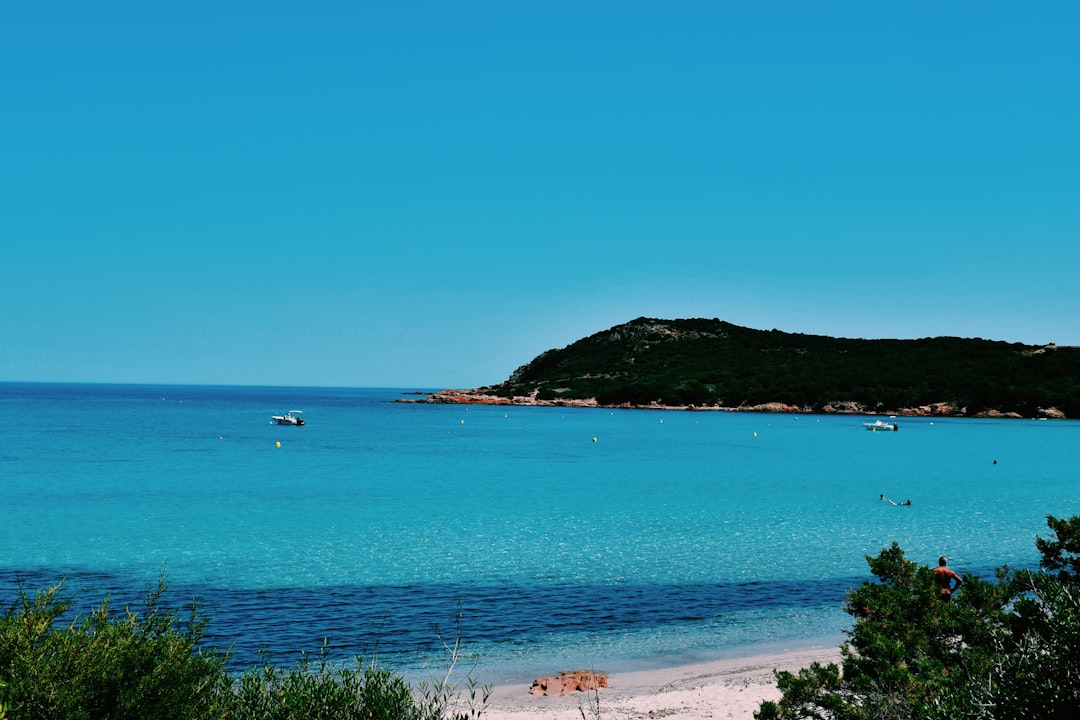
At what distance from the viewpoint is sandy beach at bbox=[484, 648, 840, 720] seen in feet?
51.1

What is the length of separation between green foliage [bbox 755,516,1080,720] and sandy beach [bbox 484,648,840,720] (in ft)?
11.7

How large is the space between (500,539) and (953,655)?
82.5ft

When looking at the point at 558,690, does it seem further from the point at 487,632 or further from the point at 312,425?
the point at 312,425

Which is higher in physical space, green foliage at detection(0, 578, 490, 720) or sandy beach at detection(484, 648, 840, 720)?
green foliage at detection(0, 578, 490, 720)

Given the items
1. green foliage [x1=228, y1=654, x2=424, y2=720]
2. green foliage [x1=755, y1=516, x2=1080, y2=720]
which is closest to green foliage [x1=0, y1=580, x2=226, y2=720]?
green foliage [x1=228, y1=654, x2=424, y2=720]

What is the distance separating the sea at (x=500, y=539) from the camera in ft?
70.6

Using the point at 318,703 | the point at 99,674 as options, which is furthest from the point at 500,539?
the point at 99,674

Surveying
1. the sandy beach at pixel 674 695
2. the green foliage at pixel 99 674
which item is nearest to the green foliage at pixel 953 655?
the sandy beach at pixel 674 695

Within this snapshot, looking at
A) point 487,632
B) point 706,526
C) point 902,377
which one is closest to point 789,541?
point 706,526

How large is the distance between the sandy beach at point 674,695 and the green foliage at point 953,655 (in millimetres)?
3573

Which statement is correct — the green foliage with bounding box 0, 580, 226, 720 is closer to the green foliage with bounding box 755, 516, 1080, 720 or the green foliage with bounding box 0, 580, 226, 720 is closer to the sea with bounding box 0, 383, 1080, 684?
the green foliage with bounding box 755, 516, 1080, 720

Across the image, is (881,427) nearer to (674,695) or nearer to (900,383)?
(900,383)

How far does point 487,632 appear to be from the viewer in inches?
856

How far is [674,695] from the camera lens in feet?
55.3
